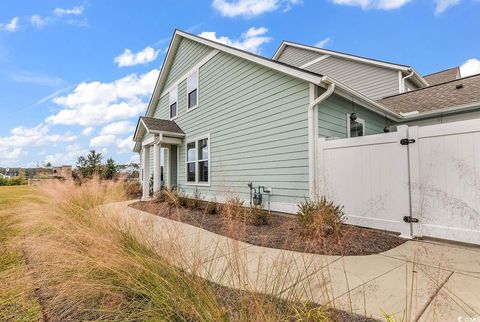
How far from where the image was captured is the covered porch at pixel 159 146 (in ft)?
35.5

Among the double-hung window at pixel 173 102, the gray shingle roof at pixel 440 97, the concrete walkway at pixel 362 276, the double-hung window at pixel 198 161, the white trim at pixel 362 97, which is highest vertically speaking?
the double-hung window at pixel 173 102

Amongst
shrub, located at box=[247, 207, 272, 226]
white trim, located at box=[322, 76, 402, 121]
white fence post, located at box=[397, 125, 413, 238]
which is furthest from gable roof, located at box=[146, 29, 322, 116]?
shrub, located at box=[247, 207, 272, 226]

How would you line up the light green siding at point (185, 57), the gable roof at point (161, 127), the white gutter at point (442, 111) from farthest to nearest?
the gable roof at point (161, 127) < the light green siding at point (185, 57) < the white gutter at point (442, 111)

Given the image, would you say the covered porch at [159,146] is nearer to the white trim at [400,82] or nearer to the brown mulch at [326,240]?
the brown mulch at [326,240]

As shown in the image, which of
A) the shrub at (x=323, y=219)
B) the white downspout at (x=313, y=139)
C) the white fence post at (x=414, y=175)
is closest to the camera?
the shrub at (x=323, y=219)

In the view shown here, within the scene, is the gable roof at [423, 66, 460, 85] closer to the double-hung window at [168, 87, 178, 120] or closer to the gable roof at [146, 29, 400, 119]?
the gable roof at [146, 29, 400, 119]

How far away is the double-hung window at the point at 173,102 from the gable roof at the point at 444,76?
51.2 feet

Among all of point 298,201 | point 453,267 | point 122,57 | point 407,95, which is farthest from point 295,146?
Result: point 122,57

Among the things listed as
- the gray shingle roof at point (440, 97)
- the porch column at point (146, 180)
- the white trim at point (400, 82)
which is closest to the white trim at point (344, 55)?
the white trim at point (400, 82)

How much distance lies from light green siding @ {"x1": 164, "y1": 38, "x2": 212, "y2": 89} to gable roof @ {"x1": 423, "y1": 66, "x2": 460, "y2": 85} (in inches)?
577

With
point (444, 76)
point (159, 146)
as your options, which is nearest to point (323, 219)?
point (159, 146)

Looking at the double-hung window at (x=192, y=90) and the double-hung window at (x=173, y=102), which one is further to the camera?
the double-hung window at (x=173, y=102)

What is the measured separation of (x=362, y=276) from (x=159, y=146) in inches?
378

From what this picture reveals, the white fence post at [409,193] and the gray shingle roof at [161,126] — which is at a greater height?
the gray shingle roof at [161,126]
